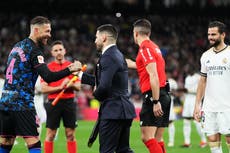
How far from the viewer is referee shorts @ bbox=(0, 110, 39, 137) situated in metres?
8.55

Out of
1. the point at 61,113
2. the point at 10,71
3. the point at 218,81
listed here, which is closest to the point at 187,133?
the point at 61,113

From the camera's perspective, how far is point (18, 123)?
8.55 meters

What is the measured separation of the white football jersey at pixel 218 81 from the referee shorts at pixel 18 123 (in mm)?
2804

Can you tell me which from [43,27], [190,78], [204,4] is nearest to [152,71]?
[43,27]

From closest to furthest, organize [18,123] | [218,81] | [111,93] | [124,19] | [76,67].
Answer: [76,67] < [111,93] < [18,123] < [218,81] < [124,19]

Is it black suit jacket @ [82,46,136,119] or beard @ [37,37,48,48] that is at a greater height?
beard @ [37,37,48,48]

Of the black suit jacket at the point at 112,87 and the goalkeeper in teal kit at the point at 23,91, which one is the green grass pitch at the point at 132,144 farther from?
the black suit jacket at the point at 112,87

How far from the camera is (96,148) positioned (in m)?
14.5

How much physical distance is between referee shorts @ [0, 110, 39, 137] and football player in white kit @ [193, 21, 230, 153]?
264cm

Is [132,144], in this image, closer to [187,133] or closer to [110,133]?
[187,133]

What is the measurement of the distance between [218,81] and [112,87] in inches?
77.5

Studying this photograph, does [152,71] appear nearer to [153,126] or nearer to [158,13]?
[153,126]

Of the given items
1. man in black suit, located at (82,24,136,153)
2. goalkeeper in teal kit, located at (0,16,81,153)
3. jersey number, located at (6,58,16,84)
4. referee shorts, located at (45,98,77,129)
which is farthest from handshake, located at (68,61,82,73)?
referee shorts, located at (45,98,77,129)

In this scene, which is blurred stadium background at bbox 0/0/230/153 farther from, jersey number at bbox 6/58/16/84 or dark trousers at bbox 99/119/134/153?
dark trousers at bbox 99/119/134/153
